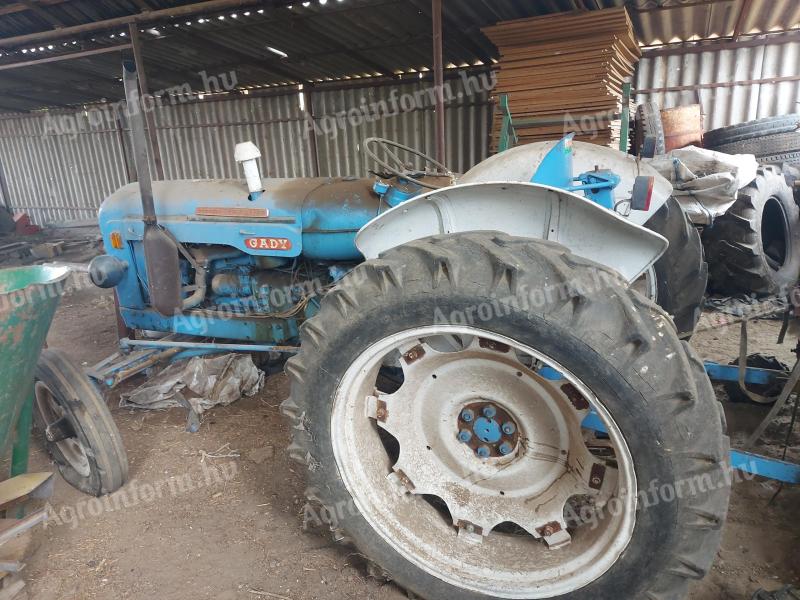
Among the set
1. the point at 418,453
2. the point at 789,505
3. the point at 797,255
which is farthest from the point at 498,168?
the point at 797,255

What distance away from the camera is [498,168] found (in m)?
2.59

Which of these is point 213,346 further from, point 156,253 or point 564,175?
point 564,175

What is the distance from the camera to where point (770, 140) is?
548 cm

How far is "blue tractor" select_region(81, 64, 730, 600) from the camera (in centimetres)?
140

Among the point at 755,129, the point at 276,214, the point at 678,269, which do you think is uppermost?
the point at 755,129

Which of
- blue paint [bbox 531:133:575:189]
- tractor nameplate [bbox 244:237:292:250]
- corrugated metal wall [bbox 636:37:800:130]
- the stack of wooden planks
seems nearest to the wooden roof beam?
the stack of wooden planks

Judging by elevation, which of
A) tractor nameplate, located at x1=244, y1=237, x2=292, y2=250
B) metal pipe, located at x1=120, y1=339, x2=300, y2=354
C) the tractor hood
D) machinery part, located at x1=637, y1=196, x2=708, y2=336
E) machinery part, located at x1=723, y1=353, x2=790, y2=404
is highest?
the tractor hood

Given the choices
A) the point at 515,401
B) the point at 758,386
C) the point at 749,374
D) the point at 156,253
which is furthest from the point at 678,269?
the point at 156,253

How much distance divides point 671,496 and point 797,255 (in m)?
4.68

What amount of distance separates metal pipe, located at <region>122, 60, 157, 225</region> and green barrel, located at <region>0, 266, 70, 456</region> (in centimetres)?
90

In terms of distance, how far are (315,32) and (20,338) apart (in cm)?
628

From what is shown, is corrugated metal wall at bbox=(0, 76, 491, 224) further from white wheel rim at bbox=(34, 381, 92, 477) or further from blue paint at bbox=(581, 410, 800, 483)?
blue paint at bbox=(581, 410, 800, 483)

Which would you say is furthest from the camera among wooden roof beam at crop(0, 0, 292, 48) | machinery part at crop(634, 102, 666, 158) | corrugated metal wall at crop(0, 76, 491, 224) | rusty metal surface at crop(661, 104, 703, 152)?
corrugated metal wall at crop(0, 76, 491, 224)

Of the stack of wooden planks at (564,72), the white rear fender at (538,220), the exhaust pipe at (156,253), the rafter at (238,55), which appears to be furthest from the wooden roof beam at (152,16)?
the white rear fender at (538,220)
